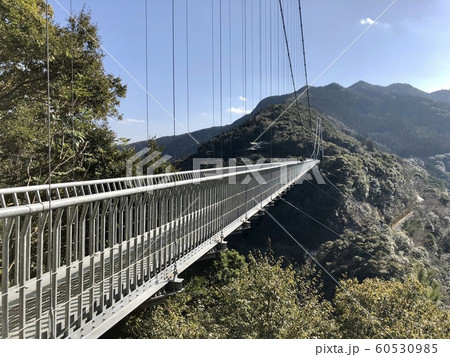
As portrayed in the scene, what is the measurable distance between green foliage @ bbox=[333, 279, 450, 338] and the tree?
10.6 m

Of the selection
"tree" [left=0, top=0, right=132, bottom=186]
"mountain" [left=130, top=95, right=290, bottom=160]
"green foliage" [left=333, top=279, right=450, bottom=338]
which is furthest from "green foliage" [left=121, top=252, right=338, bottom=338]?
"mountain" [left=130, top=95, right=290, bottom=160]

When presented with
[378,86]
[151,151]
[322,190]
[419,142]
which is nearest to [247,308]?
[151,151]

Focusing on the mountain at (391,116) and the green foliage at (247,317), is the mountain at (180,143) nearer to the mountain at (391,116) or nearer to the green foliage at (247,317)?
the green foliage at (247,317)

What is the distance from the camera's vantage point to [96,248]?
8.26 feet

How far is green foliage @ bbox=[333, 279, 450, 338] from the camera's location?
1228 centimetres

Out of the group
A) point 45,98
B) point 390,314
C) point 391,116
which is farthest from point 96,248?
point 391,116

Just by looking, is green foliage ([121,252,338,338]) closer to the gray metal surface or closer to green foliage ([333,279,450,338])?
green foliage ([333,279,450,338])

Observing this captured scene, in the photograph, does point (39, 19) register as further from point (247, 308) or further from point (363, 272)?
point (363, 272)

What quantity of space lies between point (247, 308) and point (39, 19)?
403 inches

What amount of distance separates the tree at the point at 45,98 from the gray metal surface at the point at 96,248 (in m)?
3.62

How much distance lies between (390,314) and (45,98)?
14.6 m

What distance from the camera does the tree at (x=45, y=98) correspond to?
6.35 meters

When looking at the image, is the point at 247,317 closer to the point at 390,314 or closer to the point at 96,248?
the point at 390,314
